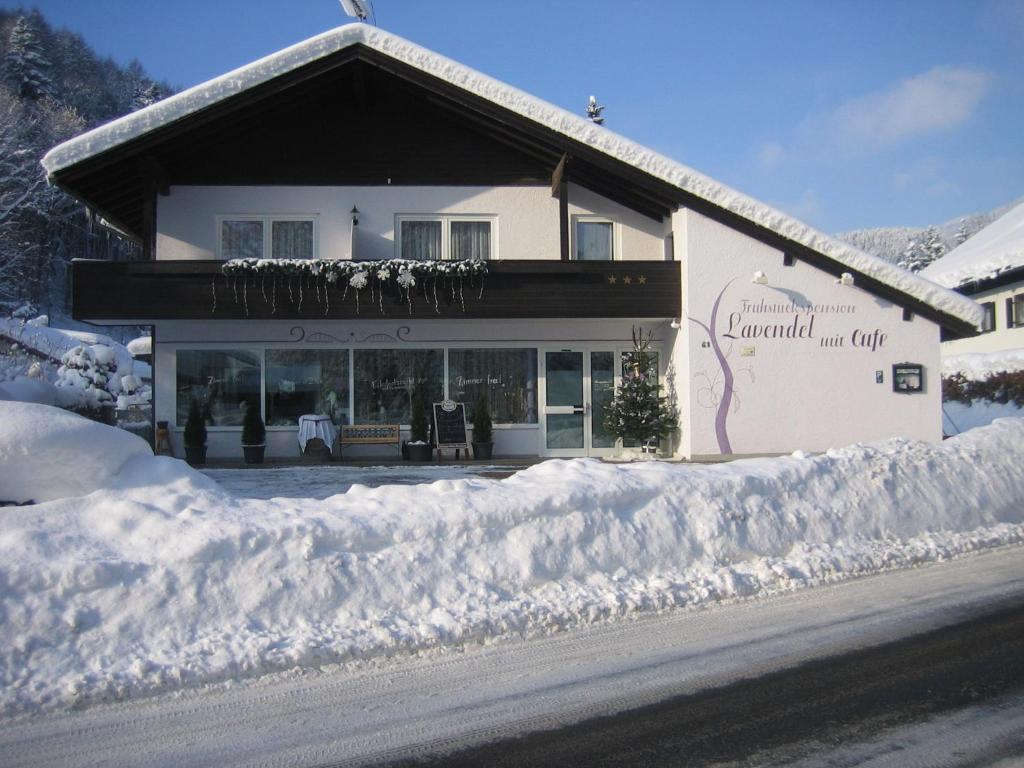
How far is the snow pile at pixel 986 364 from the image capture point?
22.9 metres

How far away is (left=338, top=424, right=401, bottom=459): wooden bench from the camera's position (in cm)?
1611

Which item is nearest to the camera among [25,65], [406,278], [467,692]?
[467,692]

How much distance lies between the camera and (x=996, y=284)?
27.5m

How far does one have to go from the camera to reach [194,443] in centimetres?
1560

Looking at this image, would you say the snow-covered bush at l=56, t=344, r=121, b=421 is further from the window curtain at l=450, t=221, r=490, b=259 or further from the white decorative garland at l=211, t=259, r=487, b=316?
the window curtain at l=450, t=221, r=490, b=259

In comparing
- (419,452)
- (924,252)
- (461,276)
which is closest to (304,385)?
(419,452)

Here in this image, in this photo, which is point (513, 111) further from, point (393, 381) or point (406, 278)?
point (393, 381)

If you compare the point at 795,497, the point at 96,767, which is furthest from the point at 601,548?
the point at 96,767

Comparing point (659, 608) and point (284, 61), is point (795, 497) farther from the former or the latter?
point (284, 61)

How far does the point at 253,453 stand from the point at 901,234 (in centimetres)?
10524

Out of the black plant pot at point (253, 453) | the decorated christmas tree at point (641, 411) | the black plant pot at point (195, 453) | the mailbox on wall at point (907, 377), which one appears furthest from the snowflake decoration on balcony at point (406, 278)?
the mailbox on wall at point (907, 377)

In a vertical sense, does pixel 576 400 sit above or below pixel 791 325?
below

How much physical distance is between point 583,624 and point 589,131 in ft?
34.5

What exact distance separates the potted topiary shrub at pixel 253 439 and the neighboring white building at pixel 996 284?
67.2ft
